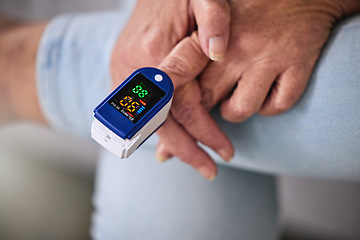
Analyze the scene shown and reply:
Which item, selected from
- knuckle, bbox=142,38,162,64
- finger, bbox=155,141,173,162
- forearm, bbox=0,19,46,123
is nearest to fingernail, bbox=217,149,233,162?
finger, bbox=155,141,173,162

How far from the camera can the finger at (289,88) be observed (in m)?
0.53

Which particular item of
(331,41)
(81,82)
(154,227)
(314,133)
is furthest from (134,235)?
(331,41)

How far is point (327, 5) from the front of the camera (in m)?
0.58

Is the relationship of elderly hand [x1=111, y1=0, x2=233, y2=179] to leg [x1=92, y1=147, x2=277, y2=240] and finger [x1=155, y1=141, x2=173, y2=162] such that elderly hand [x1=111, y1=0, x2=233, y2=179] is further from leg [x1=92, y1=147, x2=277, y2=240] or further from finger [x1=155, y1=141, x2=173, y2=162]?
leg [x1=92, y1=147, x2=277, y2=240]

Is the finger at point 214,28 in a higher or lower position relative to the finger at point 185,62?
higher

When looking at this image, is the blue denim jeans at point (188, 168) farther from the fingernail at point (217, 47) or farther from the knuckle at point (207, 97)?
the fingernail at point (217, 47)

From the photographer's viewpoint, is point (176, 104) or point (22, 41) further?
point (22, 41)

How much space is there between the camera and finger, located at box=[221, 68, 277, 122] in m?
0.54

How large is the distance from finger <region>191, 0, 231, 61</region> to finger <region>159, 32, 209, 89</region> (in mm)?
23

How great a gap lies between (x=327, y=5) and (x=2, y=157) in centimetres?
144

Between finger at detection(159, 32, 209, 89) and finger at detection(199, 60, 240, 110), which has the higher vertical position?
finger at detection(159, 32, 209, 89)

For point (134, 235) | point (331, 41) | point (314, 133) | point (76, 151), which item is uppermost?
point (331, 41)

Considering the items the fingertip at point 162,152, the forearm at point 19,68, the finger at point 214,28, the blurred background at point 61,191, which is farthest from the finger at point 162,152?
the blurred background at point 61,191

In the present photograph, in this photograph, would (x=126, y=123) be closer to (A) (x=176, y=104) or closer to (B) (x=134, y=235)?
(A) (x=176, y=104)
